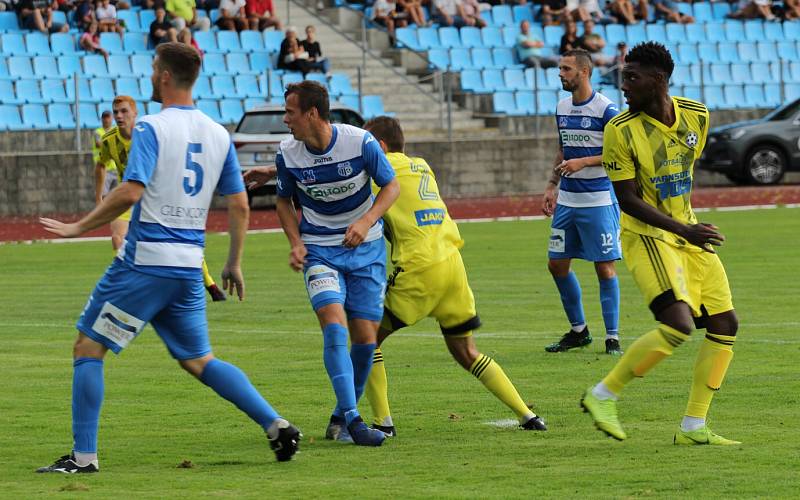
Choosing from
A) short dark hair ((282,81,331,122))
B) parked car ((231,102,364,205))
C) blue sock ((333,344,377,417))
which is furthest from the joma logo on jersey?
parked car ((231,102,364,205))

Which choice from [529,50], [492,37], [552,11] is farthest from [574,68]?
[552,11]

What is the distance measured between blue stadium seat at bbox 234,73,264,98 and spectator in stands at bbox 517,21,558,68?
7.06m

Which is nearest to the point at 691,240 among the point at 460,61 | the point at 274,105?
the point at 274,105

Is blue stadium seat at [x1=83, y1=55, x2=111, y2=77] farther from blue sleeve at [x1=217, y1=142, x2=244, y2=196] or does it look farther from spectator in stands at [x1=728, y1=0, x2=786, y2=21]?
blue sleeve at [x1=217, y1=142, x2=244, y2=196]

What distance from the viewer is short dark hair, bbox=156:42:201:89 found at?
751cm

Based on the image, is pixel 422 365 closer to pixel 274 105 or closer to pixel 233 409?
pixel 233 409

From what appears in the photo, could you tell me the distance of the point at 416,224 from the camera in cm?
891

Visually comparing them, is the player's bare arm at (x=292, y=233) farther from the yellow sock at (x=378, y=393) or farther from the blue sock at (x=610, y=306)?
the blue sock at (x=610, y=306)

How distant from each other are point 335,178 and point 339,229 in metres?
0.27

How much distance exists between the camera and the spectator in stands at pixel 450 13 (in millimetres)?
37406

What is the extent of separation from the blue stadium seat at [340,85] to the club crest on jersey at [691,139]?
2490cm

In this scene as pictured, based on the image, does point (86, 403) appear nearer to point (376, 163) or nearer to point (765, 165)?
point (376, 163)

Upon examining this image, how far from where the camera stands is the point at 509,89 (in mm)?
35500

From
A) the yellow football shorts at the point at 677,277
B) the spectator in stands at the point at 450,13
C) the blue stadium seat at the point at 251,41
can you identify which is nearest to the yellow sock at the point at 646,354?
the yellow football shorts at the point at 677,277
